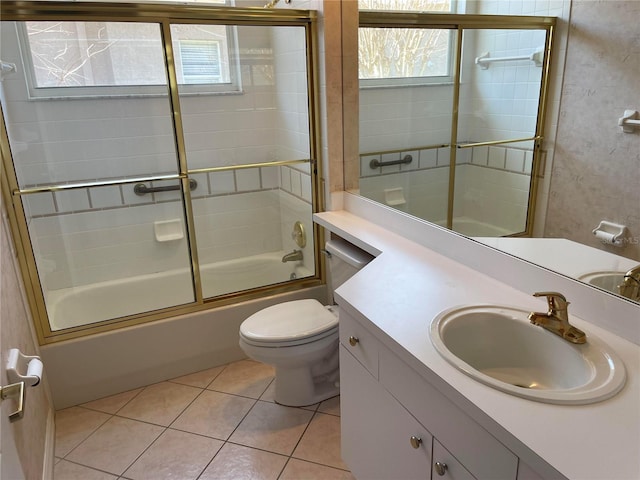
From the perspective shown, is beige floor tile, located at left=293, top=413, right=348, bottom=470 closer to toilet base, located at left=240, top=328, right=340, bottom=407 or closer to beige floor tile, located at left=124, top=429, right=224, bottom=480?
toilet base, located at left=240, top=328, right=340, bottom=407

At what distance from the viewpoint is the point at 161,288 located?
287cm

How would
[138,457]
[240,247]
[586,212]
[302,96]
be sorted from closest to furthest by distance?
[586,212]
[138,457]
[302,96]
[240,247]

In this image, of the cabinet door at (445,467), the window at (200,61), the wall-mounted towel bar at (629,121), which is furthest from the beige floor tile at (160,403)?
the wall-mounted towel bar at (629,121)

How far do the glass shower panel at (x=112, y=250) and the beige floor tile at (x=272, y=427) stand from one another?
0.76 m

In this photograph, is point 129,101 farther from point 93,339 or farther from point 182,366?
point 182,366

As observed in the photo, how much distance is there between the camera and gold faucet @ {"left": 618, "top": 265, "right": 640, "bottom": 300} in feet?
Answer: 3.87

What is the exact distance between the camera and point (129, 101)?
273 cm

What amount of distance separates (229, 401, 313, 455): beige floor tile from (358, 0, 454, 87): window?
1.66m

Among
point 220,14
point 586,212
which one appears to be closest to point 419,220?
point 586,212

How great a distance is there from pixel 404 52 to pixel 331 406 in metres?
1.75

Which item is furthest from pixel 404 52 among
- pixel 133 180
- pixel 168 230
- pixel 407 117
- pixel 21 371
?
pixel 21 371

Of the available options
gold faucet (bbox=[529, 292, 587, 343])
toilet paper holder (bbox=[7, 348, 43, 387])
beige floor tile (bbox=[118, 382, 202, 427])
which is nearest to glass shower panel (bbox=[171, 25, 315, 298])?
beige floor tile (bbox=[118, 382, 202, 427])

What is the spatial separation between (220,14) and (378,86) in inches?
33.3

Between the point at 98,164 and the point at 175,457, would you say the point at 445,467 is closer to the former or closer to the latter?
the point at 175,457
